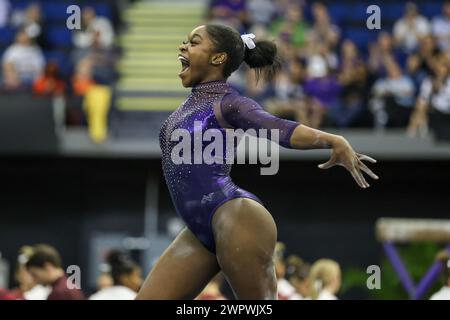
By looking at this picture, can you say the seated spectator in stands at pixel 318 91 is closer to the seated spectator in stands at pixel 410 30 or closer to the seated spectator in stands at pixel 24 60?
the seated spectator in stands at pixel 410 30

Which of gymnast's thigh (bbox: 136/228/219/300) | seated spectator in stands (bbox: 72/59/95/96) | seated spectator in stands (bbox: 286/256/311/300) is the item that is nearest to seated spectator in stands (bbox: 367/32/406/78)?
seated spectator in stands (bbox: 72/59/95/96)

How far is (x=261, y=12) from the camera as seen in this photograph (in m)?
13.2

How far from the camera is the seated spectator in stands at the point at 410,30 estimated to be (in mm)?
12500

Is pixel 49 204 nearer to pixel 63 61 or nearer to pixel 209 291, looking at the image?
pixel 63 61

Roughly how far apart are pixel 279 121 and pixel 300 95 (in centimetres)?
712

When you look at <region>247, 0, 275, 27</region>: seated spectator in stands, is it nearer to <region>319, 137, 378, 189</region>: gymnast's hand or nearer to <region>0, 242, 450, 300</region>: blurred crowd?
<region>0, 242, 450, 300</region>: blurred crowd

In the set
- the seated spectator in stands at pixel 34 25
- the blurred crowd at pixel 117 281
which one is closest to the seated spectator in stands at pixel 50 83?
the seated spectator in stands at pixel 34 25

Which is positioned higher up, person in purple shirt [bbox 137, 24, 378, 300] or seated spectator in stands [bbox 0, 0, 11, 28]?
seated spectator in stands [bbox 0, 0, 11, 28]

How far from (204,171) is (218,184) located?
0.29 ft

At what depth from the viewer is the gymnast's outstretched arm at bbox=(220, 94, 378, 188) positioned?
4.18 metres

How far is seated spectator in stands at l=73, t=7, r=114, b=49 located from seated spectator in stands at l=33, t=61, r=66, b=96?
0.84m
